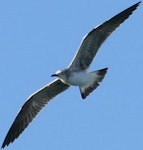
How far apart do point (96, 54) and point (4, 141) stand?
12.0ft

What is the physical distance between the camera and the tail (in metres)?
17.5

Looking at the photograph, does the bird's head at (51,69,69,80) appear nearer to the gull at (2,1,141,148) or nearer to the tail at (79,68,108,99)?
the gull at (2,1,141,148)

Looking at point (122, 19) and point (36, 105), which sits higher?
point (122, 19)

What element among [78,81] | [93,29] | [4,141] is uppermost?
[93,29]

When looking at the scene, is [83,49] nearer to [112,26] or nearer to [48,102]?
[112,26]

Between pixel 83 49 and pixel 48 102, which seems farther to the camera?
pixel 48 102

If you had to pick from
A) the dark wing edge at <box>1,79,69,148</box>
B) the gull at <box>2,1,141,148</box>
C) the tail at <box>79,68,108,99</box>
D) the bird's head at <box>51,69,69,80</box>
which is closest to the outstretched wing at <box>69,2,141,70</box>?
the gull at <box>2,1,141,148</box>

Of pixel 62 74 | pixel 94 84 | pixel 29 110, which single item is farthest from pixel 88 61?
pixel 29 110

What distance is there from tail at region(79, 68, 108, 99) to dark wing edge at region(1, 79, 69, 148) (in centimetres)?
133

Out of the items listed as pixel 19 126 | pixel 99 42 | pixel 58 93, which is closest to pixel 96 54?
pixel 99 42

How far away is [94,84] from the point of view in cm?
1762

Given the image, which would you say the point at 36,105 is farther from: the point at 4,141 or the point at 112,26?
the point at 112,26

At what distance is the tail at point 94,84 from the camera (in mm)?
17469

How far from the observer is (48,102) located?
62.4 feet
